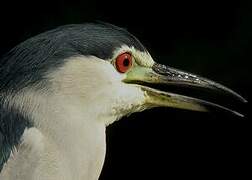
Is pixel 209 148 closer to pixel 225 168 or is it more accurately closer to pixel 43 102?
pixel 225 168

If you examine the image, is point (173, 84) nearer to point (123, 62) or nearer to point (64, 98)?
point (123, 62)

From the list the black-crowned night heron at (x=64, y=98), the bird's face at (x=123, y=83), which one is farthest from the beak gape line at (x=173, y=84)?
the black-crowned night heron at (x=64, y=98)

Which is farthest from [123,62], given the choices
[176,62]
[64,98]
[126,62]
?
[176,62]

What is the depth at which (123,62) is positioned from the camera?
358 cm

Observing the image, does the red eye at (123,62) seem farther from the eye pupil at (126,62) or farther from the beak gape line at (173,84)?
the beak gape line at (173,84)

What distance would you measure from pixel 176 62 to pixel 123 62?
2403 millimetres

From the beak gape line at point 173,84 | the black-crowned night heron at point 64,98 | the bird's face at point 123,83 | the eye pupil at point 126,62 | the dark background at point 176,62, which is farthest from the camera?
the dark background at point 176,62

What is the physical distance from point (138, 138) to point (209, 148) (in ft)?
1.58

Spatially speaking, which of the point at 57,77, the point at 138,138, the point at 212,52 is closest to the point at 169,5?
the point at 212,52

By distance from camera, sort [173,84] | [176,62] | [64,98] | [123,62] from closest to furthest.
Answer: [64,98]
[123,62]
[173,84]
[176,62]

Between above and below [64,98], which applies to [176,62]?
below

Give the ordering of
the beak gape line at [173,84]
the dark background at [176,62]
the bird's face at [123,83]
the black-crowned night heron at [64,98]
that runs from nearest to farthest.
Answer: the black-crowned night heron at [64,98] < the bird's face at [123,83] < the beak gape line at [173,84] < the dark background at [176,62]

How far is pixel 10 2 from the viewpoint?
6.18 metres

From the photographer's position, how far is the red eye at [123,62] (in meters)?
3.56
